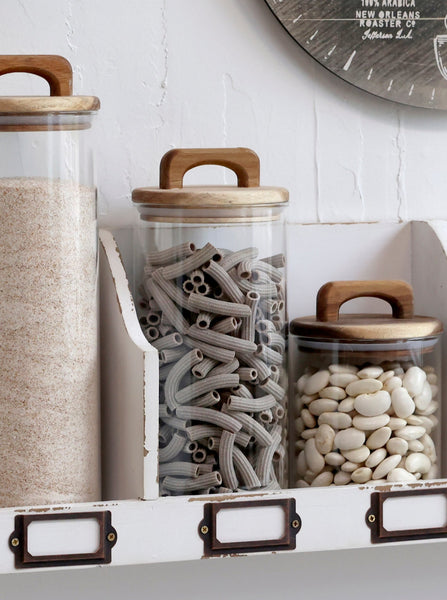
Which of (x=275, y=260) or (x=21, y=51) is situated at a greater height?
(x=21, y=51)

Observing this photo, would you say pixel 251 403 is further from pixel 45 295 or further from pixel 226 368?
pixel 45 295

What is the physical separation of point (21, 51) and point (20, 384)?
0.26 metres

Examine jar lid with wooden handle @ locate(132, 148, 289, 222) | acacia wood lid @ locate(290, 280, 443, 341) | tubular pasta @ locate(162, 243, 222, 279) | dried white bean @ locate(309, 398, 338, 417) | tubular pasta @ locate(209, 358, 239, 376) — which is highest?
jar lid with wooden handle @ locate(132, 148, 289, 222)

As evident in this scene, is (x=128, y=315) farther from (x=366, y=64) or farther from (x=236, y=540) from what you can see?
(x=366, y=64)

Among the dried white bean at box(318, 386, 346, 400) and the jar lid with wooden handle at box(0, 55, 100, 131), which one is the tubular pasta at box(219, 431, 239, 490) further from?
the jar lid with wooden handle at box(0, 55, 100, 131)

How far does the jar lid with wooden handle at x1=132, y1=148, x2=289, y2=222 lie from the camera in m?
0.57

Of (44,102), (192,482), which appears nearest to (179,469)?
(192,482)

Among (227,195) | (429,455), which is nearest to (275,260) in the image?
(227,195)

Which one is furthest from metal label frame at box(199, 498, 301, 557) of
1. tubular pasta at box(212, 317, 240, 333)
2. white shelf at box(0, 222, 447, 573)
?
tubular pasta at box(212, 317, 240, 333)

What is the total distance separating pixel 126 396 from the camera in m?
0.55

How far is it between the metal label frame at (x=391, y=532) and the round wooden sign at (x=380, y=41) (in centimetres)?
33

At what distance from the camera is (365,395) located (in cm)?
58

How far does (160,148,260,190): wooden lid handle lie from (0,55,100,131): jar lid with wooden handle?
62 mm

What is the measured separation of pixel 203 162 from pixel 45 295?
14 centimetres
